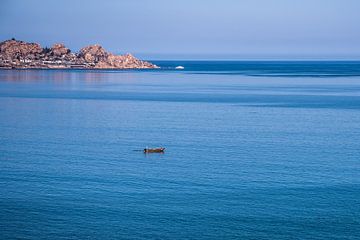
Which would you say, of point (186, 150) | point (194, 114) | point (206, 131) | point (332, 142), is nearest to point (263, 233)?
point (186, 150)

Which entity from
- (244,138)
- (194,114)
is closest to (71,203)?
(244,138)

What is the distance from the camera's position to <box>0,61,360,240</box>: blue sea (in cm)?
2953

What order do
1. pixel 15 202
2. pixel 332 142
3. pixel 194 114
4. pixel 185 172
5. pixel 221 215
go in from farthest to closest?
1. pixel 194 114
2. pixel 332 142
3. pixel 185 172
4. pixel 15 202
5. pixel 221 215

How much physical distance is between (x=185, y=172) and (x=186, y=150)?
7.56m

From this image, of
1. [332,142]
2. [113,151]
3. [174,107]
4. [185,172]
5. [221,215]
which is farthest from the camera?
[174,107]

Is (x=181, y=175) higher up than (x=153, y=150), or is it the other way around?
(x=153, y=150)

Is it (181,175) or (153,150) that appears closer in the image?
(181,175)

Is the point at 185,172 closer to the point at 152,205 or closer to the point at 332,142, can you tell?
the point at 152,205

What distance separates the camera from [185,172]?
3934cm

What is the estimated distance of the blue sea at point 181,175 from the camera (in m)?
29.5

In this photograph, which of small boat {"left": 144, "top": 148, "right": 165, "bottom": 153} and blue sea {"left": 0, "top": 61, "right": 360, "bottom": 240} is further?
small boat {"left": 144, "top": 148, "right": 165, "bottom": 153}

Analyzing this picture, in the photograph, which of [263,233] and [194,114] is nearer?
[263,233]

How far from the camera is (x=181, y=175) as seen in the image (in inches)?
1518

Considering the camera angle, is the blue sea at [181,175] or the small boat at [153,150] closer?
the blue sea at [181,175]
